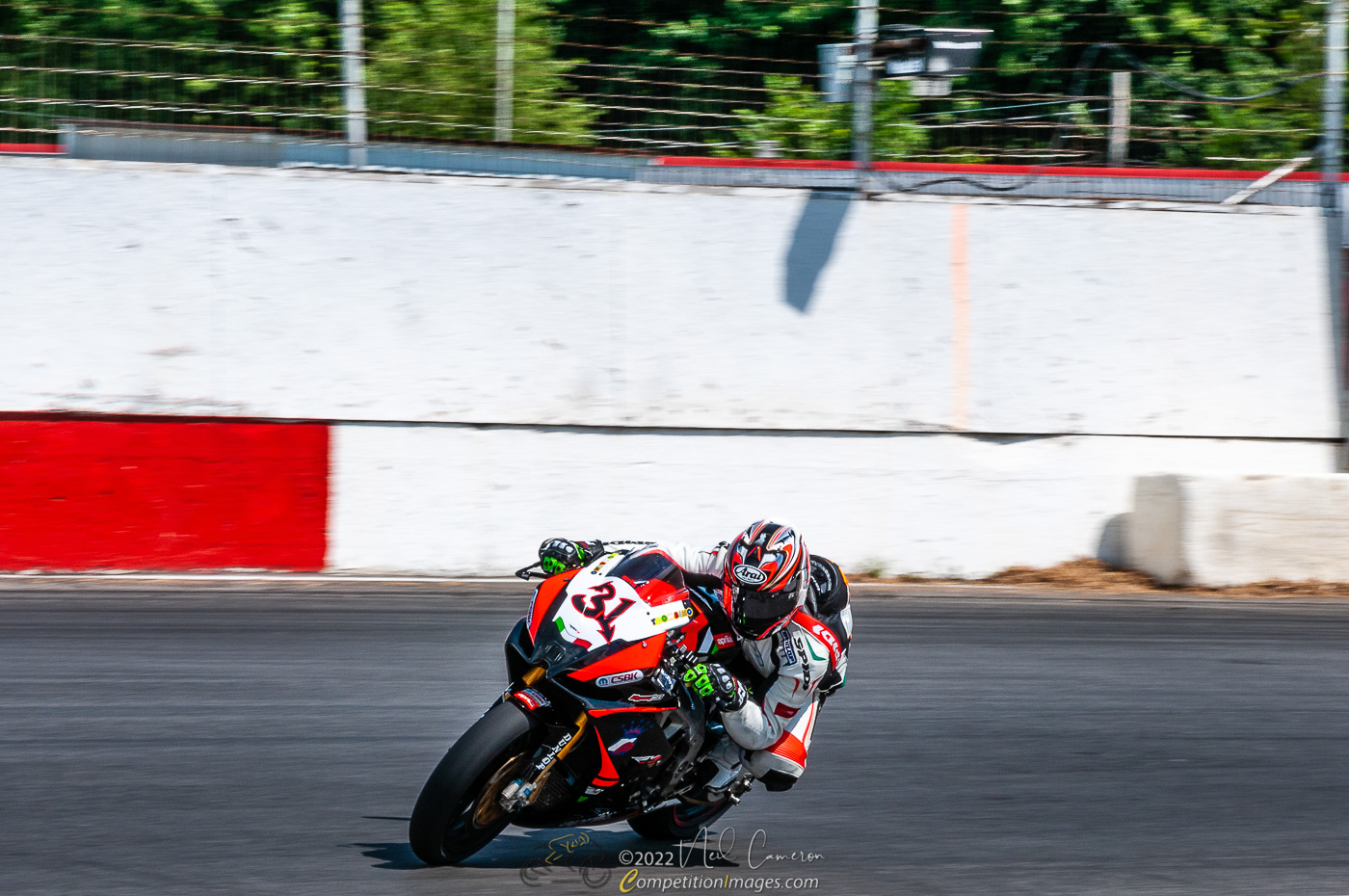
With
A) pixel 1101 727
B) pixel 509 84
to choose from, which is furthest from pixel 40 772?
pixel 509 84

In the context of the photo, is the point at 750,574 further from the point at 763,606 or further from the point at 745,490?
the point at 745,490

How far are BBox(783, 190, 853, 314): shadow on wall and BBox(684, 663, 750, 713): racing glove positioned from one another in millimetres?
7344

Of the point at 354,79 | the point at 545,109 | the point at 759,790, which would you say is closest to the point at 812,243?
the point at 545,109

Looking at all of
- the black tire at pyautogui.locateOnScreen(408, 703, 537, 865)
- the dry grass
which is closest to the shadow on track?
the black tire at pyautogui.locateOnScreen(408, 703, 537, 865)

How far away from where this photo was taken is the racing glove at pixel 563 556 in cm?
475

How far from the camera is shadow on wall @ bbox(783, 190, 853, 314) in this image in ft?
37.6

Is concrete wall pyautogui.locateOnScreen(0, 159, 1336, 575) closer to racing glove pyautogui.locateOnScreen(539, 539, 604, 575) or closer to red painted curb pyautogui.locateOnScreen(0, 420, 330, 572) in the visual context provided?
red painted curb pyautogui.locateOnScreen(0, 420, 330, 572)

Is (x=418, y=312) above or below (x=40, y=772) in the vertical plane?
above

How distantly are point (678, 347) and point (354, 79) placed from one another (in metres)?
3.47

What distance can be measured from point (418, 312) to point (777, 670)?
22.7 ft

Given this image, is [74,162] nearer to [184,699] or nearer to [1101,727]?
[184,699]

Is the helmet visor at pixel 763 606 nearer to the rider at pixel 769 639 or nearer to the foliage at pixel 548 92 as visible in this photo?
the rider at pixel 769 639

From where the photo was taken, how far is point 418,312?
10945 millimetres

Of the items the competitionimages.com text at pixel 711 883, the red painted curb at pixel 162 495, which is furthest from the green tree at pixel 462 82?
the competitionimages.com text at pixel 711 883
